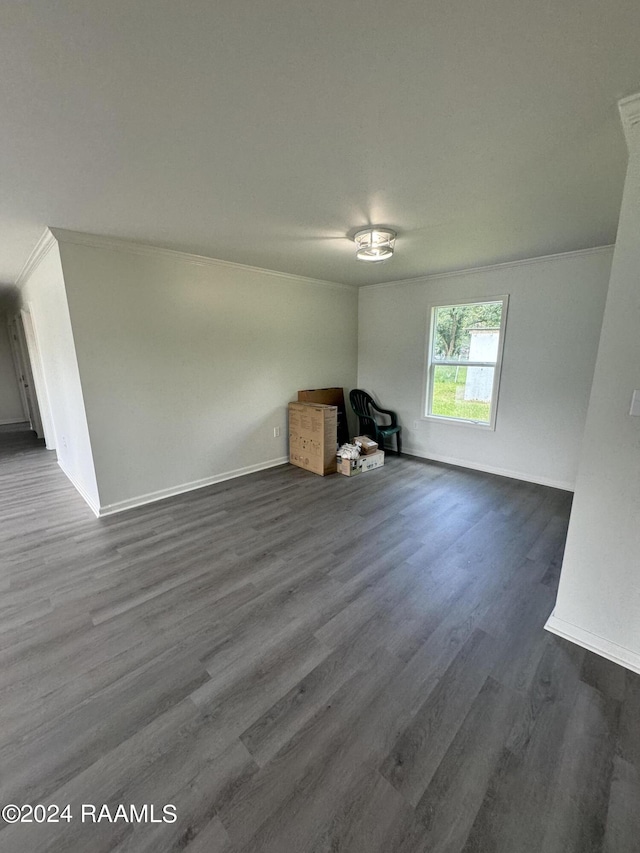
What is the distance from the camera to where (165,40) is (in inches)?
40.3

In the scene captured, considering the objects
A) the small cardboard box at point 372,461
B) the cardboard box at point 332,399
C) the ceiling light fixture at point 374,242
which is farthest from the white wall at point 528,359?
the ceiling light fixture at point 374,242

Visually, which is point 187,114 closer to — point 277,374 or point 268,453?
point 277,374

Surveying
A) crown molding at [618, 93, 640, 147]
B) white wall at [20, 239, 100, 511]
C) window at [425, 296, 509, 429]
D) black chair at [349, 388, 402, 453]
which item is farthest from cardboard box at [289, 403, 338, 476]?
crown molding at [618, 93, 640, 147]

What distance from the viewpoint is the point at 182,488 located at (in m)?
3.63

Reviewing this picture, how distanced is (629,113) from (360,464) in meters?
3.35

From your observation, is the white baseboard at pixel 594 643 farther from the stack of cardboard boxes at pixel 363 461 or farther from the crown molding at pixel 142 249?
the crown molding at pixel 142 249

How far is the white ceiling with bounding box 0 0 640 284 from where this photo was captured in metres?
0.97

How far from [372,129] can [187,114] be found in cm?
76

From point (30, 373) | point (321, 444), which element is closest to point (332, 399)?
point (321, 444)

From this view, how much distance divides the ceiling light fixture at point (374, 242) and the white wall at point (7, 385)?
7800 mm

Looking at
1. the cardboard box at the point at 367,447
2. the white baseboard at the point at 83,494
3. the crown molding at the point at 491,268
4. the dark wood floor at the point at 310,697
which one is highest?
the crown molding at the point at 491,268

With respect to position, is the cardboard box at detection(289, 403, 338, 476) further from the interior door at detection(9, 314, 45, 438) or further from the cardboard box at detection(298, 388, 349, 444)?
the interior door at detection(9, 314, 45, 438)

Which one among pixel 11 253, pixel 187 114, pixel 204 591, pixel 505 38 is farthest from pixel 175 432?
pixel 505 38

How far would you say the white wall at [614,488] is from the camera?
1420 mm
